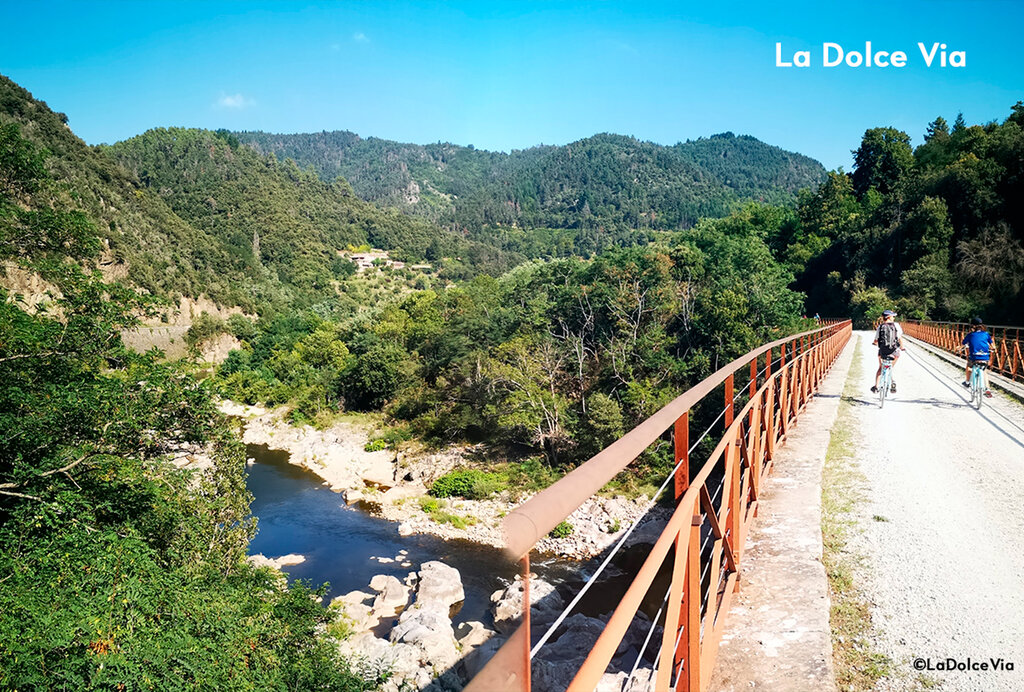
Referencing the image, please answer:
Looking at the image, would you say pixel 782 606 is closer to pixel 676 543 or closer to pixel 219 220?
pixel 676 543

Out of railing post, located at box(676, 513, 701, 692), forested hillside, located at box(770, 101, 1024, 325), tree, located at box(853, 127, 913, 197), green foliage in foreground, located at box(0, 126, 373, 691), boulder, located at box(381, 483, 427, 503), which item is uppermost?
tree, located at box(853, 127, 913, 197)

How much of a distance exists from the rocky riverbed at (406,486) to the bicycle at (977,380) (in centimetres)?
878

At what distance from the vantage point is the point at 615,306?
119 feet

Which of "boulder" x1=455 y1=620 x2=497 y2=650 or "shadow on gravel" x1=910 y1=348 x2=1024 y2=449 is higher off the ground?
"shadow on gravel" x1=910 y1=348 x2=1024 y2=449

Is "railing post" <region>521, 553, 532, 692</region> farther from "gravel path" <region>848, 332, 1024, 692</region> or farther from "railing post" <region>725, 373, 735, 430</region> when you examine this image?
"railing post" <region>725, 373, 735, 430</region>

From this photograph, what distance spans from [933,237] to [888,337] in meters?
39.5

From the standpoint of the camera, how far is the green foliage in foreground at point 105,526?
11453 millimetres

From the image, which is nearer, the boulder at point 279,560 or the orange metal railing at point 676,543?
the orange metal railing at point 676,543

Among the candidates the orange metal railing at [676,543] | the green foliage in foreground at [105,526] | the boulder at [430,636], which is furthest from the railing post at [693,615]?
the boulder at [430,636]

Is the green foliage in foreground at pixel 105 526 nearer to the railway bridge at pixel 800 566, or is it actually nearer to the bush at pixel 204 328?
the railway bridge at pixel 800 566

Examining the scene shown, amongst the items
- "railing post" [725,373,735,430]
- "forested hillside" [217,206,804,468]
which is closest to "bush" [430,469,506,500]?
"forested hillside" [217,206,804,468]

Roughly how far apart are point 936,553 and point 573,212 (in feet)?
595

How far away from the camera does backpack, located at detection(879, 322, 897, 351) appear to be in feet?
35.5

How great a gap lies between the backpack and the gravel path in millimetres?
2268
